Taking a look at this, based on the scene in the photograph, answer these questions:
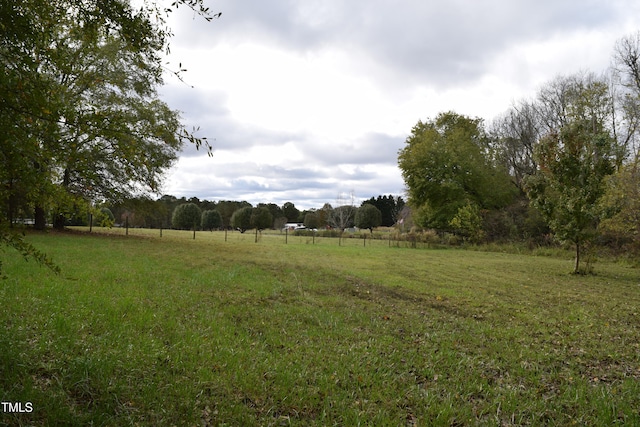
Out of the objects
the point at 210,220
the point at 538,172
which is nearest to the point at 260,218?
the point at 210,220

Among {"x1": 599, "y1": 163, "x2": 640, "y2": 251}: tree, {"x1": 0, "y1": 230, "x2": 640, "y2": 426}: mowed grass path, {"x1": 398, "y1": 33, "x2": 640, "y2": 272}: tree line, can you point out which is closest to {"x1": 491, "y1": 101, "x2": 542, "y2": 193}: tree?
{"x1": 398, "y1": 33, "x2": 640, "y2": 272}: tree line

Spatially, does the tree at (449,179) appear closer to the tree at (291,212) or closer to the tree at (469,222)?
the tree at (469,222)

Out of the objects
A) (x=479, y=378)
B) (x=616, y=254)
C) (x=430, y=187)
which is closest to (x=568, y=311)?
(x=479, y=378)

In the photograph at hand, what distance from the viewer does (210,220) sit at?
6397 centimetres

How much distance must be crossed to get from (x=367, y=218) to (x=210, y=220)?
28.6m

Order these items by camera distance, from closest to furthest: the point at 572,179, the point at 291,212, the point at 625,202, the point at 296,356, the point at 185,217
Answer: the point at 296,356, the point at 572,179, the point at 625,202, the point at 185,217, the point at 291,212

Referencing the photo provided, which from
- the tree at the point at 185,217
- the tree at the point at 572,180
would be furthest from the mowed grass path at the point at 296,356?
the tree at the point at 185,217

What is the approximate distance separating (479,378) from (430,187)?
97.6ft

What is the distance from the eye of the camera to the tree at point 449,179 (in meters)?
32.5

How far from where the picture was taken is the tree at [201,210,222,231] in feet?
208

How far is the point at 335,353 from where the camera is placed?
5.16 m

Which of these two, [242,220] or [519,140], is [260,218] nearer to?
[242,220]

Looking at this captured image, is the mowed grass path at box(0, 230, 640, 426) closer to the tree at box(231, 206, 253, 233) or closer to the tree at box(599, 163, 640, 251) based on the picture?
the tree at box(599, 163, 640, 251)

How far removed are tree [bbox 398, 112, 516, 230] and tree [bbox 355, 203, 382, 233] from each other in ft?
116
